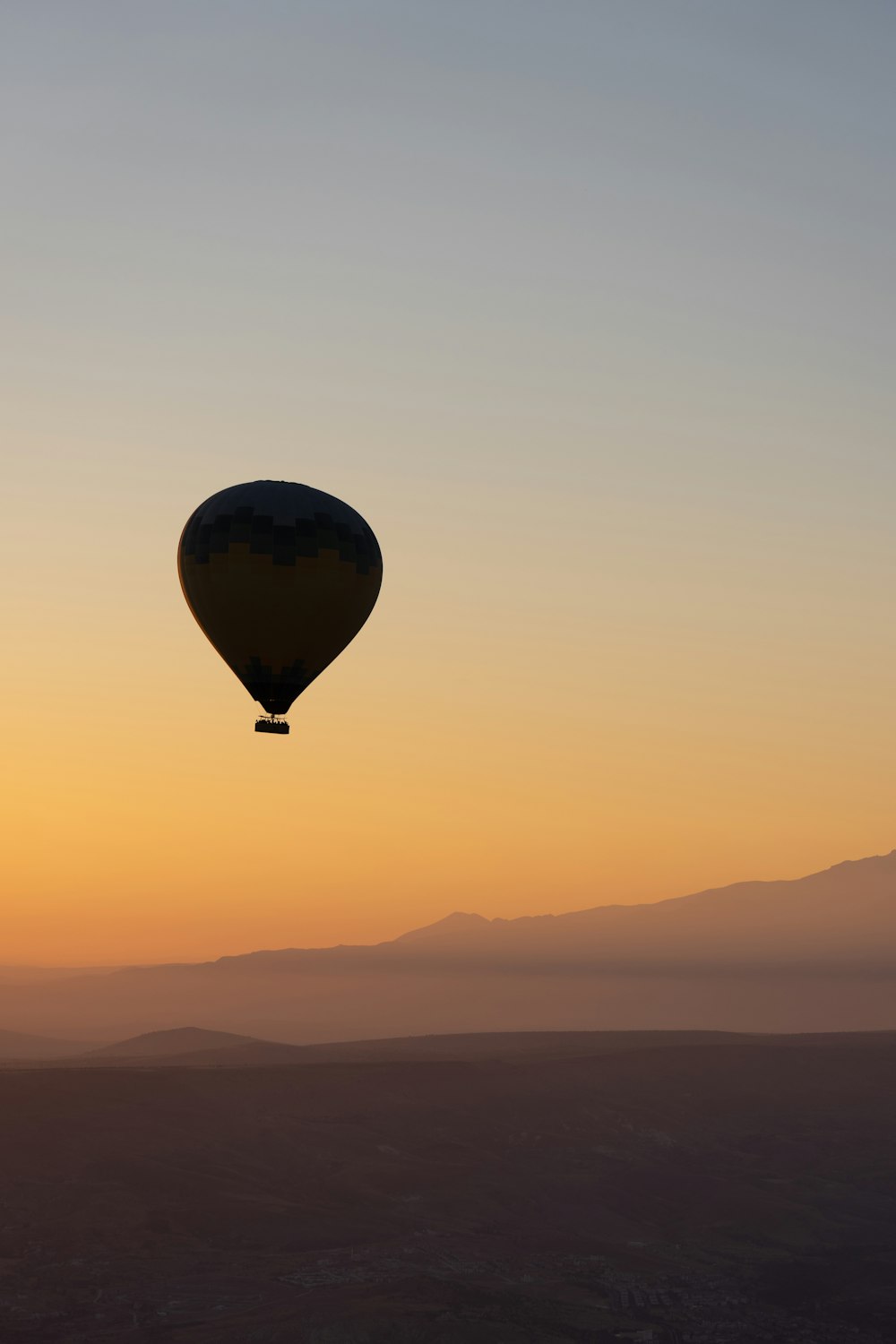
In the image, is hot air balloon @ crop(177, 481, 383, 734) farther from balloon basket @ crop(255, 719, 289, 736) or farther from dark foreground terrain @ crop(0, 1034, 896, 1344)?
dark foreground terrain @ crop(0, 1034, 896, 1344)

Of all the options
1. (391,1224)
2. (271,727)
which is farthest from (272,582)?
(391,1224)

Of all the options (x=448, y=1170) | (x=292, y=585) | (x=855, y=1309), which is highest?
(x=292, y=585)

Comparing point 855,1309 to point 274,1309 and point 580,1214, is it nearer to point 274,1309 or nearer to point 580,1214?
point 580,1214

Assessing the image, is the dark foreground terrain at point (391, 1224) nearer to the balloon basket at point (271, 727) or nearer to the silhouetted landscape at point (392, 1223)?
the silhouetted landscape at point (392, 1223)

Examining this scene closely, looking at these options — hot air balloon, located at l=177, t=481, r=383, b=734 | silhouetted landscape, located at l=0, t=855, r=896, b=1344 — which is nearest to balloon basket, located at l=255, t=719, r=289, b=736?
hot air balloon, located at l=177, t=481, r=383, b=734

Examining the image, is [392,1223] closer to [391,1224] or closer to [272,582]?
[391,1224]

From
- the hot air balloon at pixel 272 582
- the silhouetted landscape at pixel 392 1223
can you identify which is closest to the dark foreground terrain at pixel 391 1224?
the silhouetted landscape at pixel 392 1223

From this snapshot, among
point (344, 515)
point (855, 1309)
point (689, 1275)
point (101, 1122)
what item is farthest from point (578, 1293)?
point (344, 515)
